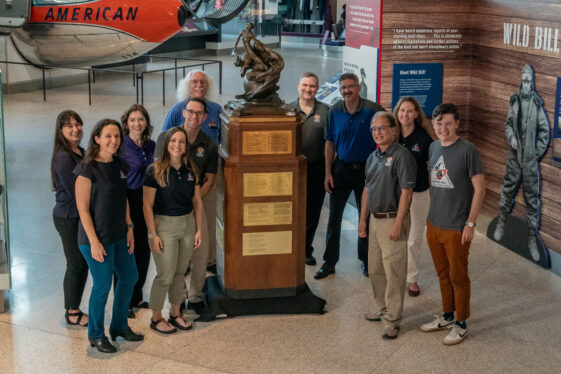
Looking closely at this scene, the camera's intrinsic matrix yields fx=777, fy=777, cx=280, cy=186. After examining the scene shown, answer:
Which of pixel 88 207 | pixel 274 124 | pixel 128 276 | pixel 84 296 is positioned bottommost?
pixel 84 296

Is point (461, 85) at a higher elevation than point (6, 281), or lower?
higher

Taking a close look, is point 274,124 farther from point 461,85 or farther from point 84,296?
point 461,85

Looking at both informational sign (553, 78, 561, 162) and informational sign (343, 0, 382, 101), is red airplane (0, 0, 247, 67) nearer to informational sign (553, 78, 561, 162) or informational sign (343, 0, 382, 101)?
informational sign (343, 0, 382, 101)

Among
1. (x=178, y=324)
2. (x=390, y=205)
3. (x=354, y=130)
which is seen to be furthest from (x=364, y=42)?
(x=178, y=324)

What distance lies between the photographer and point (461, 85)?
7.28 m

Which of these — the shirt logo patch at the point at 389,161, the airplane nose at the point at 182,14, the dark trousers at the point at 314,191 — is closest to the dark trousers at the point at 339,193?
the dark trousers at the point at 314,191

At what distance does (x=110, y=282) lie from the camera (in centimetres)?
458

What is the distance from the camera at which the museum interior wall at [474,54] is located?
21.7 ft

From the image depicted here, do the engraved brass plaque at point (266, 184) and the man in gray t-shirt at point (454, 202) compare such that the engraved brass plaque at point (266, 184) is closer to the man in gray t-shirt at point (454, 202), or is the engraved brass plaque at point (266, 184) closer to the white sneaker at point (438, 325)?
the man in gray t-shirt at point (454, 202)

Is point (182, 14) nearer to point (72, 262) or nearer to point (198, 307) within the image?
point (198, 307)

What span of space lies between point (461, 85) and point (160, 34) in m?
6.39

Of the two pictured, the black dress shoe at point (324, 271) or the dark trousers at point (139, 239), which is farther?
the black dress shoe at point (324, 271)

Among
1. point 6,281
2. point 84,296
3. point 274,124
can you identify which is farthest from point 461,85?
point 6,281

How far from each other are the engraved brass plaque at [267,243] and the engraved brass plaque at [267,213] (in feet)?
0.26
